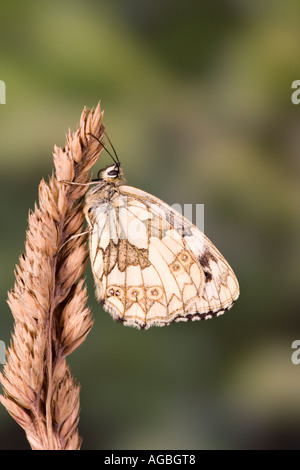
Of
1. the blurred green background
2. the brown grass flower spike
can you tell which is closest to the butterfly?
the brown grass flower spike

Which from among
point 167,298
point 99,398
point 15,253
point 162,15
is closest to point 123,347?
point 99,398

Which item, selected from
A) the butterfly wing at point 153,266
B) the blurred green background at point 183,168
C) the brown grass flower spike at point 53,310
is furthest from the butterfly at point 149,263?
the blurred green background at point 183,168

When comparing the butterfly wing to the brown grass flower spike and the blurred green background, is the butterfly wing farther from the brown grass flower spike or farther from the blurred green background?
the blurred green background

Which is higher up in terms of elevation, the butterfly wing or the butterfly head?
the butterfly head

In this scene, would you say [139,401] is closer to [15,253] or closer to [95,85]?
[15,253]

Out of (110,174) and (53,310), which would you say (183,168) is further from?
(53,310)
